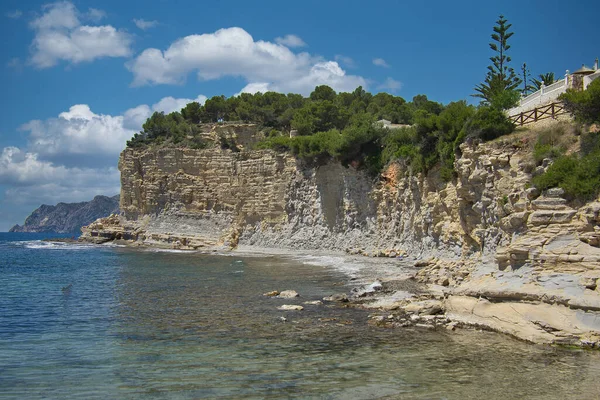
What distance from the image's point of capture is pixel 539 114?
63.3 ft

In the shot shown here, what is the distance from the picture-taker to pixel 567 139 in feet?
51.5

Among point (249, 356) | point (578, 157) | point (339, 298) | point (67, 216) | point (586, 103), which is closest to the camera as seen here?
point (249, 356)

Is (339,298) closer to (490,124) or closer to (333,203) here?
(490,124)

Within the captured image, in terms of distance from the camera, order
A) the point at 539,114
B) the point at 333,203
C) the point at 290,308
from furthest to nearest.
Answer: the point at 333,203 → the point at 539,114 → the point at 290,308

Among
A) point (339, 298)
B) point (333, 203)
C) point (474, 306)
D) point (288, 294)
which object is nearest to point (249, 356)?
point (474, 306)

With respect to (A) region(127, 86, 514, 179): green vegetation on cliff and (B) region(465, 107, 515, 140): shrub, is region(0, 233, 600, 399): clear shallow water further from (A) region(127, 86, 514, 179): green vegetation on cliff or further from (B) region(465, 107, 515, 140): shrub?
(A) region(127, 86, 514, 179): green vegetation on cliff

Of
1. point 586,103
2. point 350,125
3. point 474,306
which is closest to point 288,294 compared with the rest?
point 474,306

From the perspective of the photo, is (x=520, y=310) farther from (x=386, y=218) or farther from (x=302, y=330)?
(x=386, y=218)

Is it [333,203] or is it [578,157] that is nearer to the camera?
[578,157]

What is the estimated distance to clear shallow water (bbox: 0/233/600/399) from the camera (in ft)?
25.8

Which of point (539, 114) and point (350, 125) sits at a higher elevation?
point (350, 125)

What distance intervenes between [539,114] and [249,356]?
49.8 ft

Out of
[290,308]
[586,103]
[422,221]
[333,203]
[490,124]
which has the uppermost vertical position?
[490,124]

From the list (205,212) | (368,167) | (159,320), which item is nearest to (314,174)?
(368,167)
